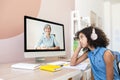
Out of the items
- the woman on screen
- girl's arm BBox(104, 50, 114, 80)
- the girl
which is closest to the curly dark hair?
the girl

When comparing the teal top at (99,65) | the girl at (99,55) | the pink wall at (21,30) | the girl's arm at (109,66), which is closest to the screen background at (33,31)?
the pink wall at (21,30)

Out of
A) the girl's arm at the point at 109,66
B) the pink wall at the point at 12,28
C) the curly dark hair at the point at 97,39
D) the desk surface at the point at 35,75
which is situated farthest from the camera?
the pink wall at the point at 12,28

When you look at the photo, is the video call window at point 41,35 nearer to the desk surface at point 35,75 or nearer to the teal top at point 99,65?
the desk surface at point 35,75

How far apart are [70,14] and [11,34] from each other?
119cm

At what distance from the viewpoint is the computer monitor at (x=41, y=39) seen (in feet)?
4.45

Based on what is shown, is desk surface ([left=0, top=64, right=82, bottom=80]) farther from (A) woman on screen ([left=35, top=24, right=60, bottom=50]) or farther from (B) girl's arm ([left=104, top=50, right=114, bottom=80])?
(A) woman on screen ([left=35, top=24, right=60, bottom=50])

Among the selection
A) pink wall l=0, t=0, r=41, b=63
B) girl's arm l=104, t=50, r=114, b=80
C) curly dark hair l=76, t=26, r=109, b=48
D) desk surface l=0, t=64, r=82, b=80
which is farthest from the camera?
pink wall l=0, t=0, r=41, b=63

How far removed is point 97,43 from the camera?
51.7 inches

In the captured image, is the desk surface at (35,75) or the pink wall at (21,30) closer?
the desk surface at (35,75)

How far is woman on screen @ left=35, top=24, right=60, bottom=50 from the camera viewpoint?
149 centimetres

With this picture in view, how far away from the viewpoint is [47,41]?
156 cm

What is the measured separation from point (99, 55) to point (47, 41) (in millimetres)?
531

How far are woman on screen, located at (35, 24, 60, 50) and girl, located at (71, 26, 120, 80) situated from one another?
0.90 ft

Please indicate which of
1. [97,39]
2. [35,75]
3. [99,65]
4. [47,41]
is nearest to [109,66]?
[99,65]
